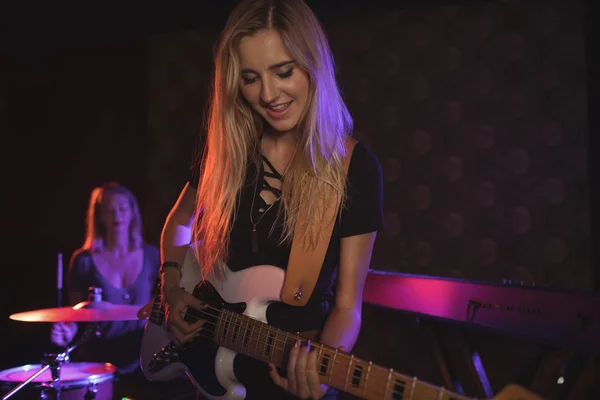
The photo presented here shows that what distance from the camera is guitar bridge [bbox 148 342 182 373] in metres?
1.91

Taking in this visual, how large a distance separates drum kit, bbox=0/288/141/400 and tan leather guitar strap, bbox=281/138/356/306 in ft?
5.07

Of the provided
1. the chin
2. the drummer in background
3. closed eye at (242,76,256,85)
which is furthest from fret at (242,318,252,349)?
the drummer in background

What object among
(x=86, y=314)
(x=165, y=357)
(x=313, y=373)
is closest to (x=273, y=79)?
(x=313, y=373)

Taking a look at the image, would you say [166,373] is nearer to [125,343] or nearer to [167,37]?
[125,343]

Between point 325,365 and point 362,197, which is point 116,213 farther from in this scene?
point 325,365

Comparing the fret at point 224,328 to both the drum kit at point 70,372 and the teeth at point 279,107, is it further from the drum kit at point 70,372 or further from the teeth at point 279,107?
the drum kit at point 70,372

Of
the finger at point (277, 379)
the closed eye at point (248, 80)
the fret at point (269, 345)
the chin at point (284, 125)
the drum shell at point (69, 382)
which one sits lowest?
the drum shell at point (69, 382)

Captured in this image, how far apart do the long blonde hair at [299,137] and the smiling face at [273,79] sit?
2 cm

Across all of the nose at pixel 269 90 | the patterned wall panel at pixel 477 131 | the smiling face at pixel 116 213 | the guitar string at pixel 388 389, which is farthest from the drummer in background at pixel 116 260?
the guitar string at pixel 388 389

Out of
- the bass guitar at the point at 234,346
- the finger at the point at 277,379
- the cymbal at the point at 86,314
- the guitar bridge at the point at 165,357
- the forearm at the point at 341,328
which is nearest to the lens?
the bass guitar at the point at 234,346

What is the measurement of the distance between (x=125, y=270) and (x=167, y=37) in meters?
2.25

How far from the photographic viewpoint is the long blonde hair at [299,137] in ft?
5.89

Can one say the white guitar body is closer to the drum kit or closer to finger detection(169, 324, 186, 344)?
finger detection(169, 324, 186, 344)

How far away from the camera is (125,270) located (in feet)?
14.3
